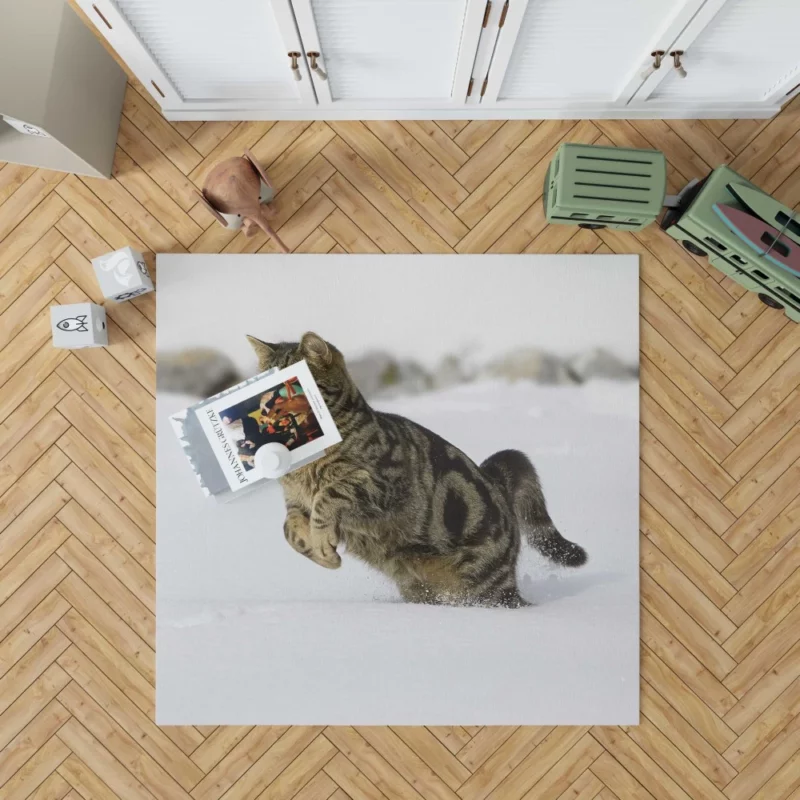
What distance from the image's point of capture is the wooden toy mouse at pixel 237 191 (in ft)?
5.33

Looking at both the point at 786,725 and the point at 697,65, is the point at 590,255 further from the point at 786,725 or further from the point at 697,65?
the point at 786,725

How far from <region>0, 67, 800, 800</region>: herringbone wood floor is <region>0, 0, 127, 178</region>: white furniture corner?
97mm

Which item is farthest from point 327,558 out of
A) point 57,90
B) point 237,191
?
point 57,90

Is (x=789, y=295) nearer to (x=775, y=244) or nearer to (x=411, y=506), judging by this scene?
(x=775, y=244)

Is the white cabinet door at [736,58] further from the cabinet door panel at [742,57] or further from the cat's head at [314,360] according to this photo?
the cat's head at [314,360]

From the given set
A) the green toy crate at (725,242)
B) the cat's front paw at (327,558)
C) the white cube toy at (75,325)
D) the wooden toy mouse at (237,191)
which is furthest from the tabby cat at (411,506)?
the green toy crate at (725,242)

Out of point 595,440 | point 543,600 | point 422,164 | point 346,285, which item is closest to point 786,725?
point 543,600

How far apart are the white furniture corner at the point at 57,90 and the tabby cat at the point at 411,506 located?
0.72 meters

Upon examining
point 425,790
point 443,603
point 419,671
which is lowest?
point 425,790

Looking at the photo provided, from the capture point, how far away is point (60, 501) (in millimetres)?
1839

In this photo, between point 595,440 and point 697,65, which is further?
point 595,440

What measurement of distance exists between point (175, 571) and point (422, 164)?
1418 mm

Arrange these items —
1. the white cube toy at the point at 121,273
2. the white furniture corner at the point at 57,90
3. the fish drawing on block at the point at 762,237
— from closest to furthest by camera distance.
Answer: the white furniture corner at the point at 57,90, the fish drawing on block at the point at 762,237, the white cube toy at the point at 121,273

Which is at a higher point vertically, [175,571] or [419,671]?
[419,671]
